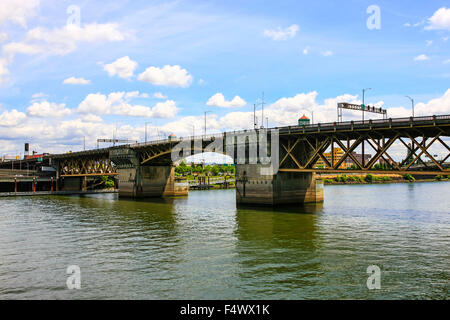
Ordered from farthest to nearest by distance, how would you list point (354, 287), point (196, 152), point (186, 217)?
point (196, 152)
point (186, 217)
point (354, 287)

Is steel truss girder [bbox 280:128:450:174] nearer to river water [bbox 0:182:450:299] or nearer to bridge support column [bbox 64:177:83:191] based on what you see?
river water [bbox 0:182:450:299]

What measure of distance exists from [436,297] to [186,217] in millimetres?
37702

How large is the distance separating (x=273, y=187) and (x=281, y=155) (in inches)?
219

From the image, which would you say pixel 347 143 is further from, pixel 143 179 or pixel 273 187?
pixel 143 179

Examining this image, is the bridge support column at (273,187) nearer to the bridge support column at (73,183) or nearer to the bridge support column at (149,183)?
the bridge support column at (149,183)

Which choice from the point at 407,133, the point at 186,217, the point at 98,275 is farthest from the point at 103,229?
the point at 407,133

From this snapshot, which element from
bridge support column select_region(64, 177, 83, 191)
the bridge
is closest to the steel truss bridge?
the bridge

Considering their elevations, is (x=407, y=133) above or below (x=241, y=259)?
above

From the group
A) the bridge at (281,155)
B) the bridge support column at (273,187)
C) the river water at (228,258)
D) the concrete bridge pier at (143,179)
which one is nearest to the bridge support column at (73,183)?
the bridge at (281,155)

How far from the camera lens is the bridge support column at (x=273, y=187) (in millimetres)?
61688

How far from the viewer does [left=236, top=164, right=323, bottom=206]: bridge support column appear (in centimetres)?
6169

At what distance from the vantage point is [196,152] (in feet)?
270
